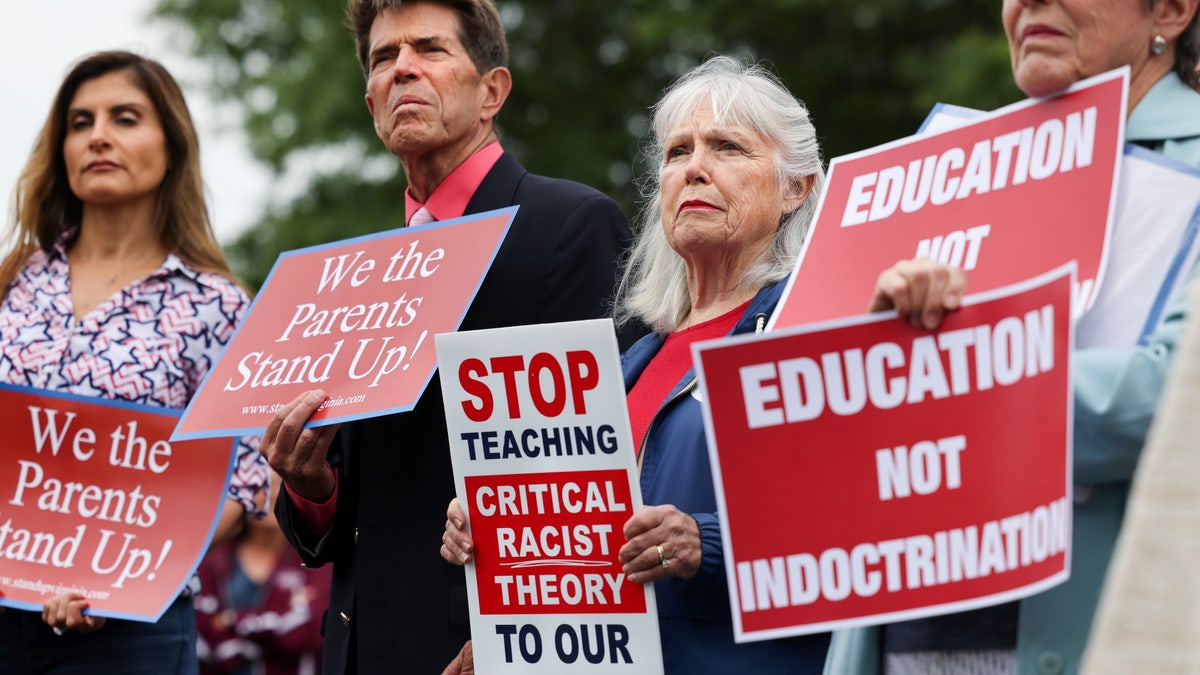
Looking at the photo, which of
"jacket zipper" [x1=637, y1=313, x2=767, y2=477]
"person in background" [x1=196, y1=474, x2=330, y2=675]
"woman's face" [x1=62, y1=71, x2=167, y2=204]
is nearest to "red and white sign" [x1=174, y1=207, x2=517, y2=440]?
"jacket zipper" [x1=637, y1=313, x2=767, y2=477]

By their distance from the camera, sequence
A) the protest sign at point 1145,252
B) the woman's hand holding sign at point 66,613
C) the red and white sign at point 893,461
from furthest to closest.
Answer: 1. the woman's hand holding sign at point 66,613
2. the protest sign at point 1145,252
3. the red and white sign at point 893,461

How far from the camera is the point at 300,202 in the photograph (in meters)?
15.7

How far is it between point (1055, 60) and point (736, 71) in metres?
1.40

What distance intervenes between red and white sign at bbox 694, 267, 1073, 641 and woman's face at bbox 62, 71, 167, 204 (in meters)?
2.99

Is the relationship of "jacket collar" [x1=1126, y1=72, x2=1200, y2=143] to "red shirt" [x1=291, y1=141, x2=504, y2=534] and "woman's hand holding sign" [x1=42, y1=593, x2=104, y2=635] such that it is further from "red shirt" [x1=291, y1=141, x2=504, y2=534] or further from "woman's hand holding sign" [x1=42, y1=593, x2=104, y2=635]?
"woman's hand holding sign" [x1=42, y1=593, x2=104, y2=635]

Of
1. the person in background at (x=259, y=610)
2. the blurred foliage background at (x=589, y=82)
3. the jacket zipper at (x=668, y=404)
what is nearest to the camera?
the jacket zipper at (x=668, y=404)

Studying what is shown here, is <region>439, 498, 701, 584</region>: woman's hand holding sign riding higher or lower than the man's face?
lower

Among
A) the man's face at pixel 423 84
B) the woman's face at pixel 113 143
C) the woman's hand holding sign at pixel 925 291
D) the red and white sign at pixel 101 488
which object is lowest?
the woman's hand holding sign at pixel 925 291

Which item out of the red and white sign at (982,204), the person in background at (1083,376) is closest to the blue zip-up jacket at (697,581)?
the person in background at (1083,376)

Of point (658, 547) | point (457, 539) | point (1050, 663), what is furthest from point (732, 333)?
point (1050, 663)

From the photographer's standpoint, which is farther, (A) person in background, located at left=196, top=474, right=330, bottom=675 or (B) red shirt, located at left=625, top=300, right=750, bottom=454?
(A) person in background, located at left=196, top=474, right=330, bottom=675

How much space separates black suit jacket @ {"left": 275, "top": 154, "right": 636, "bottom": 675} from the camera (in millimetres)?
3725

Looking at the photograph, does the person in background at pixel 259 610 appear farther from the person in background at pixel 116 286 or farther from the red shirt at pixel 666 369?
the red shirt at pixel 666 369

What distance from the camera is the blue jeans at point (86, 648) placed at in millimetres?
4324
